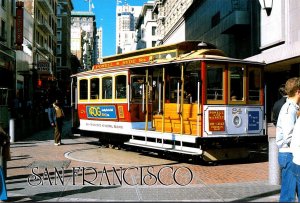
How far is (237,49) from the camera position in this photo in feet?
117

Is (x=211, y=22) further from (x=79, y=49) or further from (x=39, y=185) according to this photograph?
(x=79, y=49)

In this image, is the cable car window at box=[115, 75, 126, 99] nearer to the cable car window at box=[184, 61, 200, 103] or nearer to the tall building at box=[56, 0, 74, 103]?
the cable car window at box=[184, 61, 200, 103]

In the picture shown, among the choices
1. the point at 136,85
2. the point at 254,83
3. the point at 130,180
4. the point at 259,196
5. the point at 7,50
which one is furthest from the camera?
the point at 7,50

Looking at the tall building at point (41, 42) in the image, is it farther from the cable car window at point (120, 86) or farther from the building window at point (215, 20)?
the cable car window at point (120, 86)

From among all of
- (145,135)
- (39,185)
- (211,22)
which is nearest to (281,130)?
(39,185)

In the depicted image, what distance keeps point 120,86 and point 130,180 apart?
240 inches

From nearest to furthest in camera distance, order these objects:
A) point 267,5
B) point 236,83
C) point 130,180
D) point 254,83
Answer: point 130,180, point 236,83, point 254,83, point 267,5

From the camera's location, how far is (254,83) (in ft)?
42.4

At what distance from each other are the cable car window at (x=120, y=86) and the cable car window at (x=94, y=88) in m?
1.41

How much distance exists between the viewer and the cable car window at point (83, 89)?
17234mm

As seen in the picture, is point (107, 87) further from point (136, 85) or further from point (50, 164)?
point (50, 164)

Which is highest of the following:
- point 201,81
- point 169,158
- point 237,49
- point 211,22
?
point 211,22

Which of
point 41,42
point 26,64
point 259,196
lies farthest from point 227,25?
point 41,42

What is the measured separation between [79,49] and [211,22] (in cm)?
7705
